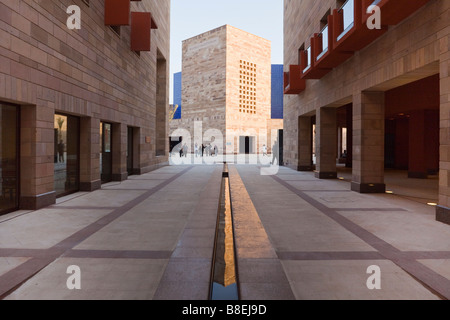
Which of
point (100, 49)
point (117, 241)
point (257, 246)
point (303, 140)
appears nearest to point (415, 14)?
point (257, 246)

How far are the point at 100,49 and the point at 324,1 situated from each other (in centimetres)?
980

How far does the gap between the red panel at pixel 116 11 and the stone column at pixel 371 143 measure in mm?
8798

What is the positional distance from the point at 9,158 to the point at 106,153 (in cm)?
583

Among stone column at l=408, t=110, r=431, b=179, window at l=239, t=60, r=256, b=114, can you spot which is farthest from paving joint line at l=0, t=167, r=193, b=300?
window at l=239, t=60, r=256, b=114

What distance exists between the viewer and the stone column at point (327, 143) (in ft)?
48.3

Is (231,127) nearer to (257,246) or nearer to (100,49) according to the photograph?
(100,49)

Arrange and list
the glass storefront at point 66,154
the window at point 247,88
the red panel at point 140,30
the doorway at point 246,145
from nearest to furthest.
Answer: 1. the glass storefront at point 66,154
2. the red panel at point 140,30
3. the window at point 247,88
4. the doorway at point 246,145

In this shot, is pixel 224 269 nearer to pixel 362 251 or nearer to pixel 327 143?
pixel 362 251

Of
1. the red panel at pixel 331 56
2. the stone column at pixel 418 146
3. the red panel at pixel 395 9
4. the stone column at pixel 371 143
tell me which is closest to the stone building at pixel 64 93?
the red panel at pixel 331 56

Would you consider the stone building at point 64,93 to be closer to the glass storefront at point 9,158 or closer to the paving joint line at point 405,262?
the glass storefront at point 9,158

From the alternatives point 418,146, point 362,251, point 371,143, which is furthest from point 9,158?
point 418,146

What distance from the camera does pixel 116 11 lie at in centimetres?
1098

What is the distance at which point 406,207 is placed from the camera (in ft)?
25.5

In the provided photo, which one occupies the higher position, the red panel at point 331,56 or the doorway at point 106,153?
the red panel at point 331,56
